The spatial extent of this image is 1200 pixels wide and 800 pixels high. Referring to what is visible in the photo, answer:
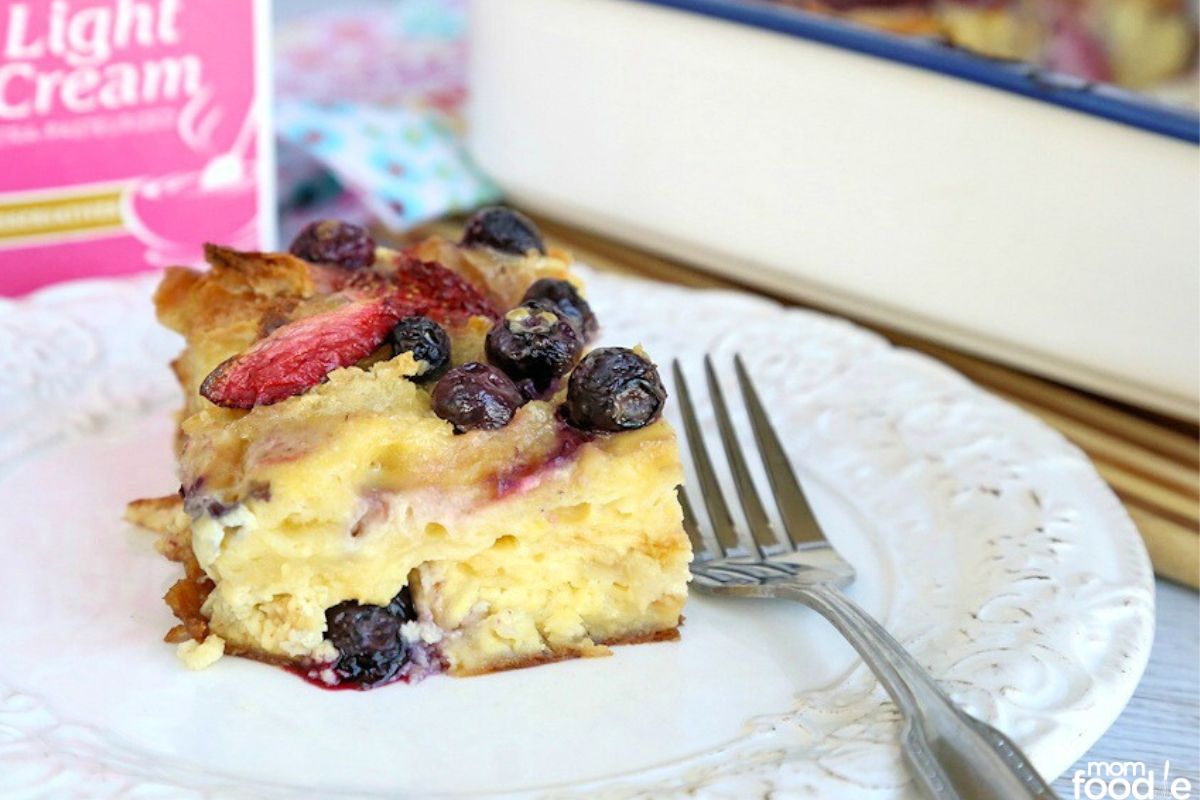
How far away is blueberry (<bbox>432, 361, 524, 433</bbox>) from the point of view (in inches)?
69.6

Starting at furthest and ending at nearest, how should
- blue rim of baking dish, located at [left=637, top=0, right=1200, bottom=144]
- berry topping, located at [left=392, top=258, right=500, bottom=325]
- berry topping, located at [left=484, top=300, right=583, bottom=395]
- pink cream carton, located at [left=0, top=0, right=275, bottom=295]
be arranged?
pink cream carton, located at [left=0, top=0, right=275, bottom=295] → blue rim of baking dish, located at [left=637, top=0, right=1200, bottom=144] → berry topping, located at [left=392, top=258, right=500, bottom=325] → berry topping, located at [left=484, top=300, right=583, bottom=395]

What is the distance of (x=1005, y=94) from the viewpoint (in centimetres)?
246

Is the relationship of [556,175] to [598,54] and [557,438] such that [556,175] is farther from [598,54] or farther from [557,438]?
[557,438]

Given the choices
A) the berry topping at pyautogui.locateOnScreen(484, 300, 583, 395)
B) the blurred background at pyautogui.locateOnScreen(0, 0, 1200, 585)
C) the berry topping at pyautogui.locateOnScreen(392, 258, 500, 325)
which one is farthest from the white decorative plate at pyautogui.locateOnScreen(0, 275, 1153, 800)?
the berry topping at pyautogui.locateOnScreen(392, 258, 500, 325)

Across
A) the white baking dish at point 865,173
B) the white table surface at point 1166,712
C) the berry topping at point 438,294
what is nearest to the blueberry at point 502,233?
the berry topping at point 438,294

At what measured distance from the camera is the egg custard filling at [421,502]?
1.75 m

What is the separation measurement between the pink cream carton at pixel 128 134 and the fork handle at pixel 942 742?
1.60 meters

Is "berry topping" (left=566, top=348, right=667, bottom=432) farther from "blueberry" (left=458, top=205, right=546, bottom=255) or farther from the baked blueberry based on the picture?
"blueberry" (left=458, top=205, right=546, bottom=255)

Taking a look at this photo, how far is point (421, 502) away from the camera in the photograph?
5.75 feet

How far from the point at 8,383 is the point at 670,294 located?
1.16m

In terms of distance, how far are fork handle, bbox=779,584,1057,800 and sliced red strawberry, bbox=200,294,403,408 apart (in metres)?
0.71

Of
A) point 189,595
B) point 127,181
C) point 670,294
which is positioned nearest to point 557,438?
point 189,595

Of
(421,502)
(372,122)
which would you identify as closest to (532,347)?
(421,502)

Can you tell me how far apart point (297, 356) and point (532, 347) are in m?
0.29
